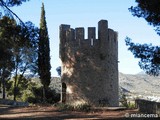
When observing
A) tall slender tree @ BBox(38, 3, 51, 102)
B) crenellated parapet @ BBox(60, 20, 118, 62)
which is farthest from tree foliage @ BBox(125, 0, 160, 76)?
tall slender tree @ BBox(38, 3, 51, 102)

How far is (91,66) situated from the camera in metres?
26.0

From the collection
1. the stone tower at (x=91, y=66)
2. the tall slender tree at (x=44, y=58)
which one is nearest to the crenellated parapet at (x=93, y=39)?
the stone tower at (x=91, y=66)

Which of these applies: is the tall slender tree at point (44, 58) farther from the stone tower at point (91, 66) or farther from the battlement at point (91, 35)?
the battlement at point (91, 35)

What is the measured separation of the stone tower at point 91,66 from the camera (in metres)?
26.1

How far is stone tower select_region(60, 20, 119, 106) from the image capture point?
26062 mm

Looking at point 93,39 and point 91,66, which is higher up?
point 93,39

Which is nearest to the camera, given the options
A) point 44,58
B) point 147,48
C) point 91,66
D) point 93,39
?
point 147,48

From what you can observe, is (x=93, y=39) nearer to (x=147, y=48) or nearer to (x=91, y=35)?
(x=91, y=35)

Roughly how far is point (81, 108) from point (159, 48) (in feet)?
21.3

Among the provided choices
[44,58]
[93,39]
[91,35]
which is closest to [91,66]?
[93,39]

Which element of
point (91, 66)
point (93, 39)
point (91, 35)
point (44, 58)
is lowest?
point (91, 66)

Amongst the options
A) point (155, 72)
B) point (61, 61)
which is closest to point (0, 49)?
point (61, 61)

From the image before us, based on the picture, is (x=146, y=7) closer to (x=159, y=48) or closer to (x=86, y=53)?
(x=159, y=48)

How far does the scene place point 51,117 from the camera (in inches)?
728
